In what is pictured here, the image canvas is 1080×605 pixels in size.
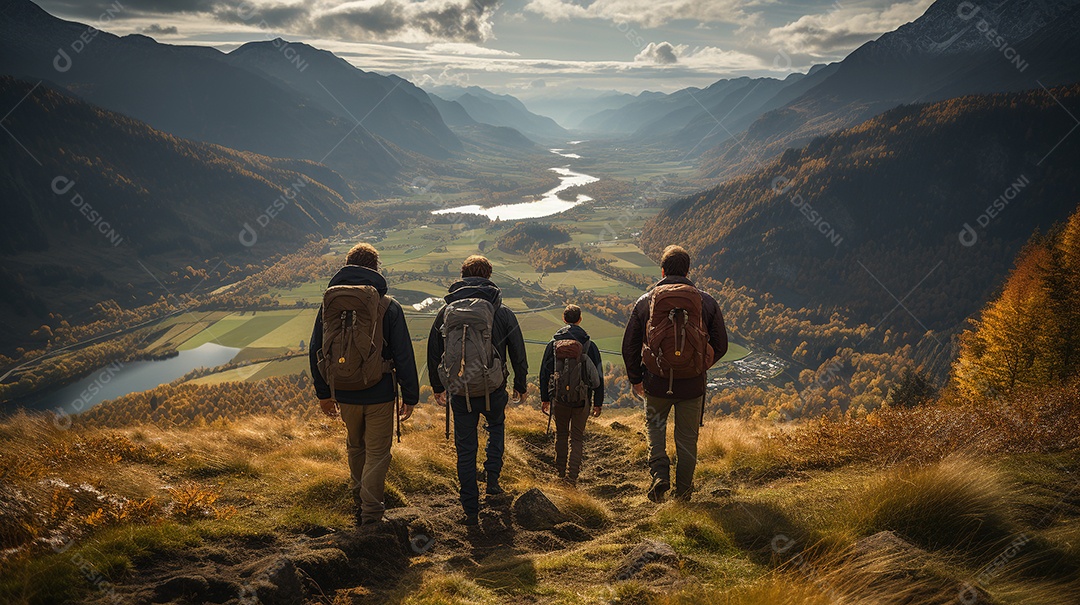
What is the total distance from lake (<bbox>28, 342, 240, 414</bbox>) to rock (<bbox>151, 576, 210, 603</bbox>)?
331 feet

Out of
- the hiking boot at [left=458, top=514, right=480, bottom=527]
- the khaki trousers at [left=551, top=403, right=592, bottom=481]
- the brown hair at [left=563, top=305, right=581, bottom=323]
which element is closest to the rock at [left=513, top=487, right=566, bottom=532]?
the hiking boot at [left=458, top=514, right=480, bottom=527]

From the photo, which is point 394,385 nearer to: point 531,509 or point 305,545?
point 305,545

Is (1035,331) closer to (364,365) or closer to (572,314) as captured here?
(572,314)

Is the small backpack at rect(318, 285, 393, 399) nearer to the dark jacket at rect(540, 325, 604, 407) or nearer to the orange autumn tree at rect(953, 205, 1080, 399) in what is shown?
the dark jacket at rect(540, 325, 604, 407)

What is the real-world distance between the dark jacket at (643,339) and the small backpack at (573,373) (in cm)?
148

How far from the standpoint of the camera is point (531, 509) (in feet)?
25.6

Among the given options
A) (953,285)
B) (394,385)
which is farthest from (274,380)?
(953,285)

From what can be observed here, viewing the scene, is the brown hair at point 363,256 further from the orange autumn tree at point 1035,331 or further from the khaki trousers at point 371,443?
the orange autumn tree at point 1035,331

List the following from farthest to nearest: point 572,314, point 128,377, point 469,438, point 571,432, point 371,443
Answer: point 128,377 < point 571,432 < point 572,314 < point 469,438 < point 371,443

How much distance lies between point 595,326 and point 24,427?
331 ft

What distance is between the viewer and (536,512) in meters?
7.77

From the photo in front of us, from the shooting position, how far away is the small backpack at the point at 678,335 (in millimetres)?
7359

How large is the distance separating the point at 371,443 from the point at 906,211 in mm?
205054

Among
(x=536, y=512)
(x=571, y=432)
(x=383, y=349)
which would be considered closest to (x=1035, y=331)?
(x=571, y=432)
